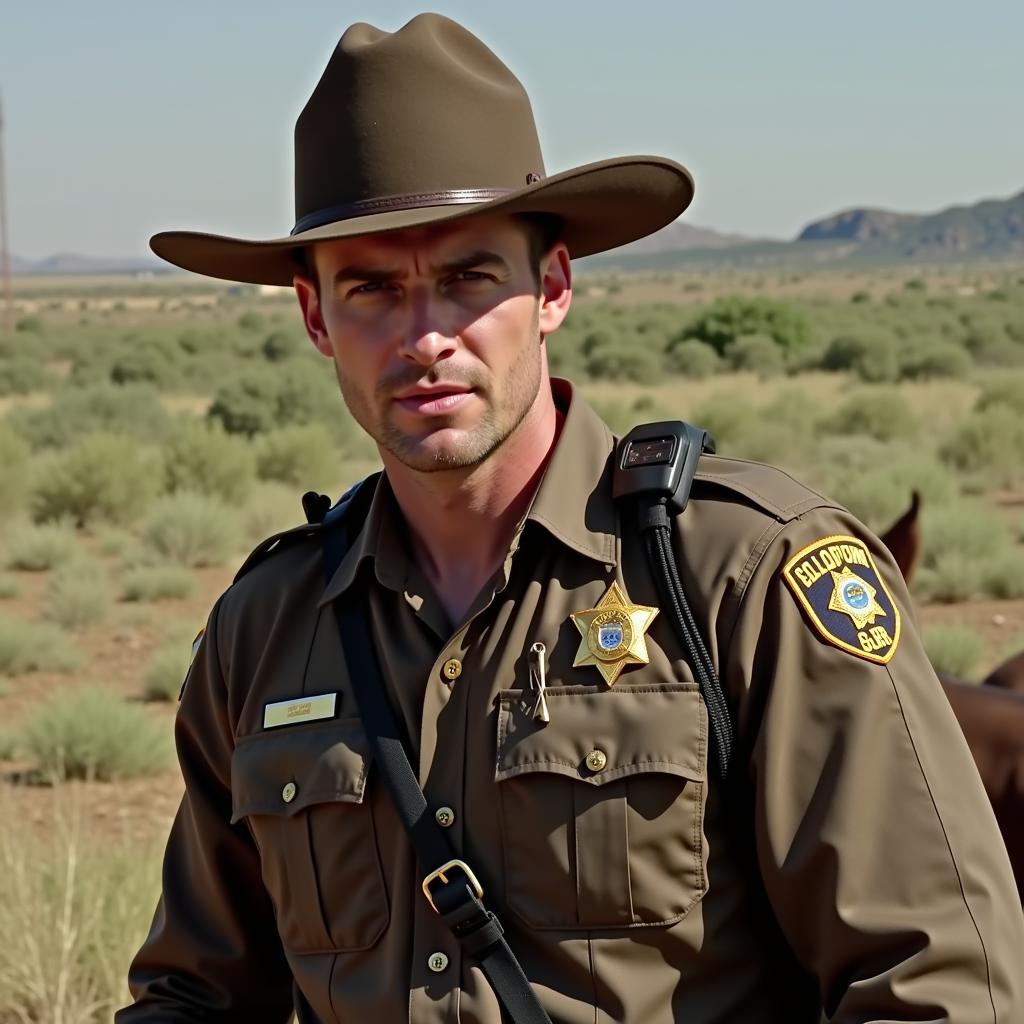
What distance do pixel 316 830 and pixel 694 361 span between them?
35.9 meters

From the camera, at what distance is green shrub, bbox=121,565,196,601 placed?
14.3m

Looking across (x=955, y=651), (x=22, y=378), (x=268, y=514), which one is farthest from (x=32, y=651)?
(x=22, y=378)

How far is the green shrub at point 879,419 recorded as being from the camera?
23.1 metres

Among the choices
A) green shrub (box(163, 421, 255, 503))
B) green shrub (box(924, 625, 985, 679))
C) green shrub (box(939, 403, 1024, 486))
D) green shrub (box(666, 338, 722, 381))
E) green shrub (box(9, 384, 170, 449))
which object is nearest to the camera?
green shrub (box(924, 625, 985, 679))

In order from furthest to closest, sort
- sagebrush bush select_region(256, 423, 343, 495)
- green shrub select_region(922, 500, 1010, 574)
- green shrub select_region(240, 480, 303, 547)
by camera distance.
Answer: sagebrush bush select_region(256, 423, 343, 495)
green shrub select_region(240, 480, 303, 547)
green shrub select_region(922, 500, 1010, 574)

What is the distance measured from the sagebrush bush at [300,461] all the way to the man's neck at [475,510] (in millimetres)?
17473

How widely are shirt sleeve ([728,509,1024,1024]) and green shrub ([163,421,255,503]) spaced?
54.8ft

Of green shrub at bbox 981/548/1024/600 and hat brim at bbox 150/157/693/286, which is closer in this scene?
hat brim at bbox 150/157/693/286

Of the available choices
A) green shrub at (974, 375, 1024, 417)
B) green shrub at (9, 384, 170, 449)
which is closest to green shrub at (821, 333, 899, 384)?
green shrub at (974, 375, 1024, 417)

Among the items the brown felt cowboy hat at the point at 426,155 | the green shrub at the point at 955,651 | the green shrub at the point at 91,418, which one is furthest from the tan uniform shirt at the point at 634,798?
the green shrub at the point at 91,418

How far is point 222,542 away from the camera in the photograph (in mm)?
16141

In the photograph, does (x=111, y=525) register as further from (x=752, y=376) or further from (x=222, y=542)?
(x=752, y=376)

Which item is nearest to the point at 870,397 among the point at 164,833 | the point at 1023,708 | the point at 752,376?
Result: the point at 752,376

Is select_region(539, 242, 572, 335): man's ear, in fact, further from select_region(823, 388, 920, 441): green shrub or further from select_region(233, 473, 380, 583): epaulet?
select_region(823, 388, 920, 441): green shrub
